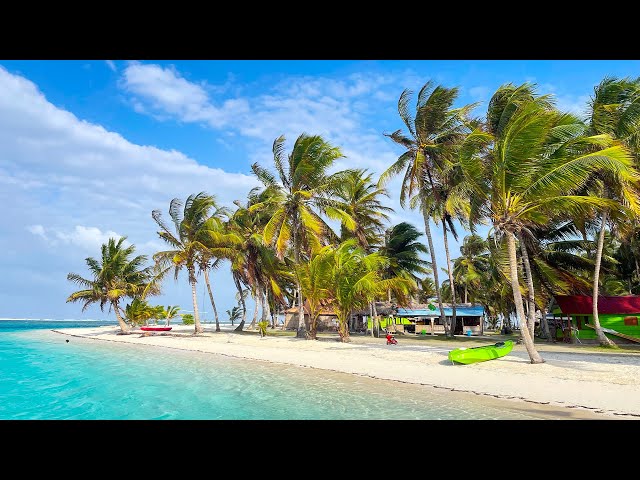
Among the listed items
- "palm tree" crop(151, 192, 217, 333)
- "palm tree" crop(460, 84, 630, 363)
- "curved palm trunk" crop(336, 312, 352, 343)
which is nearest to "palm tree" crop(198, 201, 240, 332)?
"palm tree" crop(151, 192, 217, 333)

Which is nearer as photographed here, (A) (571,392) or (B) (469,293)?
(A) (571,392)

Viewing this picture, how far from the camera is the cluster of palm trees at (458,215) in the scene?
38.6 feet

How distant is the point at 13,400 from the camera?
9.46m

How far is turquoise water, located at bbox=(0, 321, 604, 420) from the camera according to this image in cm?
739

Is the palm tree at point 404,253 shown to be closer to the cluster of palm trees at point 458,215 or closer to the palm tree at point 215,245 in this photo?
the cluster of palm trees at point 458,215

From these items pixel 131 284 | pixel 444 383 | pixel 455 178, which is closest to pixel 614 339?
pixel 455 178

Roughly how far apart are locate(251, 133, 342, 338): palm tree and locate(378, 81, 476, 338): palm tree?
13.0 ft

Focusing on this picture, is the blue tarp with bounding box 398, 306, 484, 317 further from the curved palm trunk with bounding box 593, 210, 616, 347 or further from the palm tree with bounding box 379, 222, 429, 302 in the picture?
the curved palm trunk with bounding box 593, 210, 616, 347

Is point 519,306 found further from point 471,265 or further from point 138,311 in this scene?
point 471,265

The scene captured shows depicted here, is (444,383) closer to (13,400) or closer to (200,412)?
(200,412)

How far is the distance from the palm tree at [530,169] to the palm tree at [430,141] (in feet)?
31.3

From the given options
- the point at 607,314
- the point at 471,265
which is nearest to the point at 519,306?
the point at 607,314
